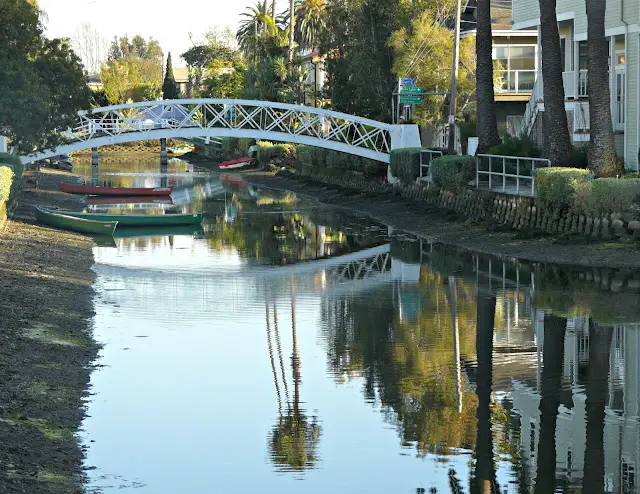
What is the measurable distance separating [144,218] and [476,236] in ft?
41.1

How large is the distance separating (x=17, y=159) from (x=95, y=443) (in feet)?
116

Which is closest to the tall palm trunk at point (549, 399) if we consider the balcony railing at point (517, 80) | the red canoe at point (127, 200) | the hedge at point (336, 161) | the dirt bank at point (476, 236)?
the dirt bank at point (476, 236)

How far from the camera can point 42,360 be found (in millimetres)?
18016

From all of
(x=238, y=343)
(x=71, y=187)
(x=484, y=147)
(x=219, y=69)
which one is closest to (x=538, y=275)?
(x=238, y=343)

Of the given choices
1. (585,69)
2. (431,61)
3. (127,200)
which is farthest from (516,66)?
(127,200)

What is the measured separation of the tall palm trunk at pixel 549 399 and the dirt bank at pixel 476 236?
20.9 ft

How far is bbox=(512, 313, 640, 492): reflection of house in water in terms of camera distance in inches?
517

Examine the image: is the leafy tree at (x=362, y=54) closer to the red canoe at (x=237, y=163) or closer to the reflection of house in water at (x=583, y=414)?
the red canoe at (x=237, y=163)

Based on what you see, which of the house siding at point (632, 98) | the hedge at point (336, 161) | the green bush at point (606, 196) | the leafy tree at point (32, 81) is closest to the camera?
the green bush at point (606, 196)

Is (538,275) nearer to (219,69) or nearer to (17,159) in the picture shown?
(17,159)

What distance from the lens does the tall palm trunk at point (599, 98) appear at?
110 feet

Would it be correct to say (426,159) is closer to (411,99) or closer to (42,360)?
(411,99)

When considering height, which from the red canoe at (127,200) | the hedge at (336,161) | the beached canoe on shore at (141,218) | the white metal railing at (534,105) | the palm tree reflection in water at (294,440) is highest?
the white metal railing at (534,105)

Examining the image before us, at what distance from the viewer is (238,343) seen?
21281mm
